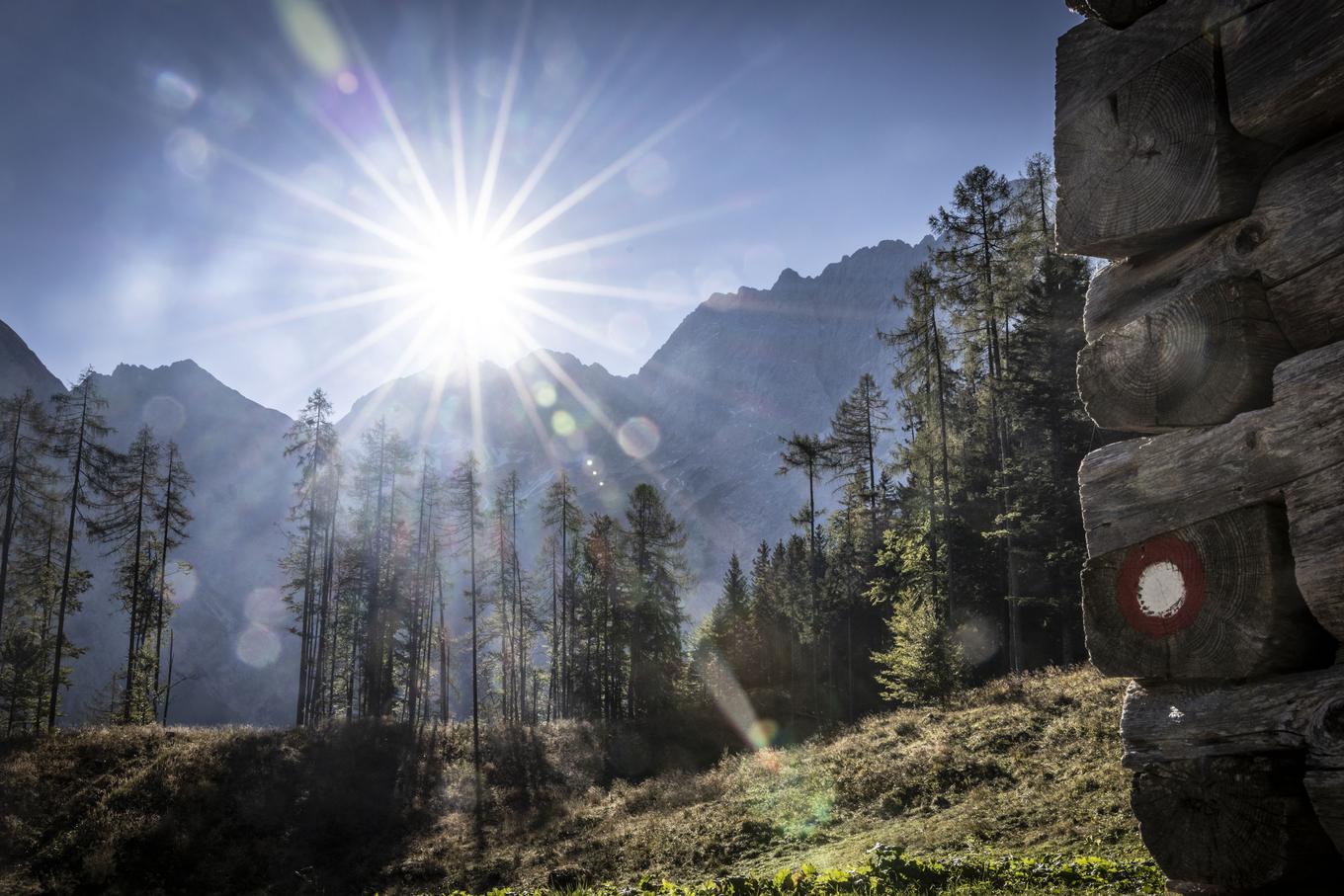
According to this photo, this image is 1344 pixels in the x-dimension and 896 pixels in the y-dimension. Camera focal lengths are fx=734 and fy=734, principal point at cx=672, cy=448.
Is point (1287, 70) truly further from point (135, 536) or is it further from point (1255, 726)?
point (135, 536)

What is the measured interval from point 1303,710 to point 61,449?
40693 millimetres

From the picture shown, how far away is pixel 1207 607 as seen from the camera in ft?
9.34

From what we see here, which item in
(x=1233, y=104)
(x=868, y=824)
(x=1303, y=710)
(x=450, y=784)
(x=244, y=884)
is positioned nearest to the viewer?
(x=1303, y=710)

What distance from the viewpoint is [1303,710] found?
2.53 meters

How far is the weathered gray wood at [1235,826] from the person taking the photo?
2549 millimetres

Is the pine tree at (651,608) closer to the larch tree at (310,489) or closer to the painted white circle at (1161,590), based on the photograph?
the larch tree at (310,489)

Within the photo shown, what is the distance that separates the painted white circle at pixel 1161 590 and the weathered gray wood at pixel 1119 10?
238 centimetres

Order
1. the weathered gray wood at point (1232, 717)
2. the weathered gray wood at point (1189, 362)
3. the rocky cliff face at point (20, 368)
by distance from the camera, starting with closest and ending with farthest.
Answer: the weathered gray wood at point (1232, 717) < the weathered gray wood at point (1189, 362) < the rocky cliff face at point (20, 368)

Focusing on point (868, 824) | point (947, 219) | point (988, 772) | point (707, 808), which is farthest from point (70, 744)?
point (947, 219)

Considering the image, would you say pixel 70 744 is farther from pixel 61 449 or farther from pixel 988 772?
pixel 988 772

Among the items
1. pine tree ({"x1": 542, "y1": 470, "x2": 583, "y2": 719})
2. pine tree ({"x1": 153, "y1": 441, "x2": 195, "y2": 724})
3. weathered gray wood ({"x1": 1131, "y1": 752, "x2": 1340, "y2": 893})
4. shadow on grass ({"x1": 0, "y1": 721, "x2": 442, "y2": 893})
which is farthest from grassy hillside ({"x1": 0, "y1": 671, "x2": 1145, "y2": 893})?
pine tree ({"x1": 542, "y1": 470, "x2": 583, "y2": 719})

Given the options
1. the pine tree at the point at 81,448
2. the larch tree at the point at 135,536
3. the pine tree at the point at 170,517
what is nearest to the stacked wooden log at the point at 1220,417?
the pine tree at the point at 81,448

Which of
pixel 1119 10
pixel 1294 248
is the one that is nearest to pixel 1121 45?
pixel 1119 10

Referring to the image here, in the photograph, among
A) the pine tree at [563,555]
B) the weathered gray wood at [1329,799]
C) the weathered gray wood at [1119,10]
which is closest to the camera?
the weathered gray wood at [1329,799]
